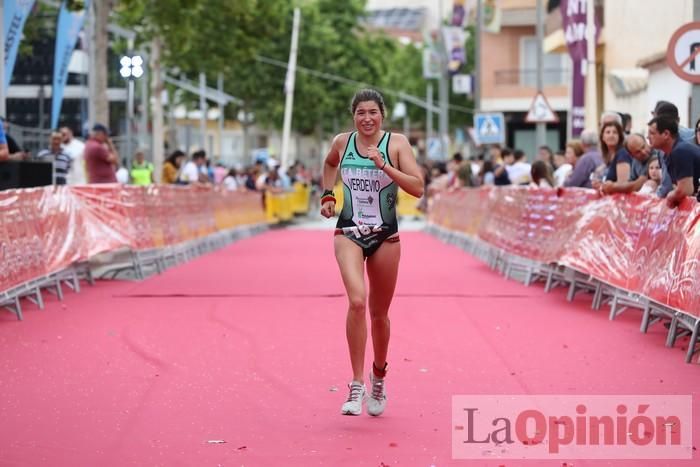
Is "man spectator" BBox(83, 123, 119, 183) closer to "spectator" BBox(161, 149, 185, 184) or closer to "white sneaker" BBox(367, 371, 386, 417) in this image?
"spectator" BBox(161, 149, 185, 184)

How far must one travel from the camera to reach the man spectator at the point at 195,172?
32.8 meters

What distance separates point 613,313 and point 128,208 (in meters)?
8.28

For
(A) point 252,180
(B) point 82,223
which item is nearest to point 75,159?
(B) point 82,223

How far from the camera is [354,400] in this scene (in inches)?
338

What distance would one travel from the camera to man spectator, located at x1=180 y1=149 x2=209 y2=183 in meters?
32.8

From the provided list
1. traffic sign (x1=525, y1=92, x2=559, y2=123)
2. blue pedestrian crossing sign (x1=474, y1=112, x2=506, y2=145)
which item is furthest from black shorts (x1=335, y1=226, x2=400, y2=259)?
blue pedestrian crossing sign (x1=474, y1=112, x2=506, y2=145)

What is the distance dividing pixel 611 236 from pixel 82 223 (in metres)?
6.81

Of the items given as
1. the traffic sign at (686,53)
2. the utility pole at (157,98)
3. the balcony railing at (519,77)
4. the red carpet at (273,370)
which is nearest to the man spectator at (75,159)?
the red carpet at (273,370)

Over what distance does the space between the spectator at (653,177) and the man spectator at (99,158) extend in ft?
27.6

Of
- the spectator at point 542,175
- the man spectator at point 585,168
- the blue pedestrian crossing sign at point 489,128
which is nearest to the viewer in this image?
the man spectator at point 585,168

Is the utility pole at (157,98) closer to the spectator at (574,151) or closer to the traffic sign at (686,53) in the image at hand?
the spectator at (574,151)

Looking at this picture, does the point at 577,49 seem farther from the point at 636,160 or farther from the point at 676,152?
the point at 676,152

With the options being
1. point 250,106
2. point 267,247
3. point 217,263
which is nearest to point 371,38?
point 250,106

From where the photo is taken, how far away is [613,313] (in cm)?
1404
